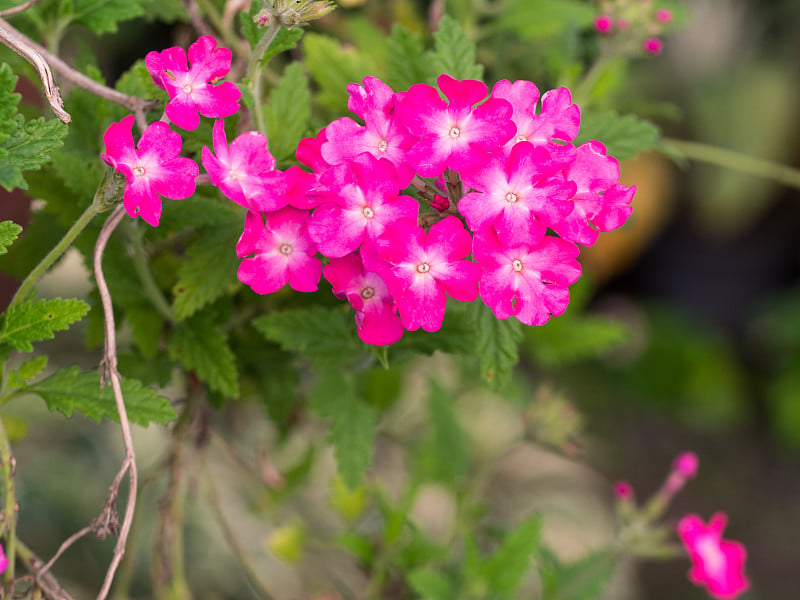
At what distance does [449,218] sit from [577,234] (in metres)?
0.09

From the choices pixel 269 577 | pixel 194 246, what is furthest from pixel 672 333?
pixel 194 246

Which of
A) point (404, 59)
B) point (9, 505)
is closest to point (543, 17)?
point (404, 59)

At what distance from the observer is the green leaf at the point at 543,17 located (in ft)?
3.09

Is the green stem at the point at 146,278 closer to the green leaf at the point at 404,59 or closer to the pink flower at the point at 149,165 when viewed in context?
the pink flower at the point at 149,165

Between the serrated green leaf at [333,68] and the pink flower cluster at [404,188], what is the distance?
23 centimetres

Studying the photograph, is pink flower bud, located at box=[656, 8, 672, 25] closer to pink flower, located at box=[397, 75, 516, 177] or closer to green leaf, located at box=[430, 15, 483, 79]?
green leaf, located at box=[430, 15, 483, 79]

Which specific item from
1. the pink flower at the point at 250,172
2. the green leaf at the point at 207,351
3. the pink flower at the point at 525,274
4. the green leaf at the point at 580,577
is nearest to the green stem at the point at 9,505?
Result: the green leaf at the point at 207,351

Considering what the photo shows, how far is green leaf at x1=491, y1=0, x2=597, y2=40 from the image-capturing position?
37.1 inches

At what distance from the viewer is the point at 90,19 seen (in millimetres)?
758

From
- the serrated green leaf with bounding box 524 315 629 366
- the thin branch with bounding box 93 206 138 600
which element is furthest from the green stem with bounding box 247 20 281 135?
the serrated green leaf with bounding box 524 315 629 366

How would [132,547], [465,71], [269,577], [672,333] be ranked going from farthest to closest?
[672,333], [269,577], [132,547], [465,71]

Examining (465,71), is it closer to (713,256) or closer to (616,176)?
(616,176)

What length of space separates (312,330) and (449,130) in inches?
10.9

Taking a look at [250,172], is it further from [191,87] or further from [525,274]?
[525,274]
